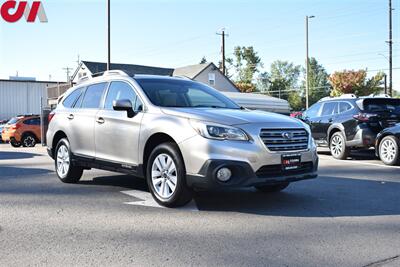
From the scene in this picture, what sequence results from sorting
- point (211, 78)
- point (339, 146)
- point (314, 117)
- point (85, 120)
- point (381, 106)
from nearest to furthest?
point (85, 120) → point (381, 106) → point (339, 146) → point (314, 117) → point (211, 78)

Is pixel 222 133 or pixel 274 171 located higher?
pixel 222 133

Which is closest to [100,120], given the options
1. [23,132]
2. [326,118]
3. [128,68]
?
[326,118]

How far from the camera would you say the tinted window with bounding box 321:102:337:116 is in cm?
1296

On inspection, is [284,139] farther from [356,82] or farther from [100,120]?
[356,82]

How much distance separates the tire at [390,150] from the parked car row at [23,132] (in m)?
15.7

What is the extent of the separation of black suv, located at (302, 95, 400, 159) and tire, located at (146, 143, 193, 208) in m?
7.02

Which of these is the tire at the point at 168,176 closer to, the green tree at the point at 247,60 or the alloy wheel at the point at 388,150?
the alloy wheel at the point at 388,150

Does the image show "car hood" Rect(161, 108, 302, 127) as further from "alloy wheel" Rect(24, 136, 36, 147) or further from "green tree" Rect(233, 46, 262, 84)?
"green tree" Rect(233, 46, 262, 84)

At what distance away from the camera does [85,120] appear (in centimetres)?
754

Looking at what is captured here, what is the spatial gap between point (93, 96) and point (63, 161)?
1.31 meters

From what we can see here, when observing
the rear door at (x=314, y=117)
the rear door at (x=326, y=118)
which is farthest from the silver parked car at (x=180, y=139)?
the rear door at (x=314, y=117)

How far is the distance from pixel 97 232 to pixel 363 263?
2.57 metres

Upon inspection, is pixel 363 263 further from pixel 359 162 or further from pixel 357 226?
pixel 359 162

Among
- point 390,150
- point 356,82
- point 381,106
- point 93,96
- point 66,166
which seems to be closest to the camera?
point 93,96
